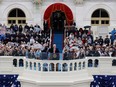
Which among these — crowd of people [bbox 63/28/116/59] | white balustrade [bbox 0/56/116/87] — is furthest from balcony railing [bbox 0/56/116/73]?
crowd of people [bbox 63/28/116/59]

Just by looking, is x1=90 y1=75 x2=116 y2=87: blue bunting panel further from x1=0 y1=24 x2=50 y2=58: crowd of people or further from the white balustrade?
x1=0 y1=24 x2=50 y2=58: crowd of people

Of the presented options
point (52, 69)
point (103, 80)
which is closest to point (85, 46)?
point (103, 80)

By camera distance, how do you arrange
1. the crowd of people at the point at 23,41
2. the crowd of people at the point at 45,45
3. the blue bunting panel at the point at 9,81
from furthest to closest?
the blue bunting panel at the point at 9,81, the crowd of people at the point at 23,41, the crowd of people at the point at 45,45

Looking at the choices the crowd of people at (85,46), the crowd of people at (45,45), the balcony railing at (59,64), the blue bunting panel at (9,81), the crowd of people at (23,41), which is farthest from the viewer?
the blue bunting panel at (9,81)

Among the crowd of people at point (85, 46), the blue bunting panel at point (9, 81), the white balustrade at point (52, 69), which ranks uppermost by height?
the crowd of people at point (85, 46)

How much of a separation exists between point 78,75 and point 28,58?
11.0ft

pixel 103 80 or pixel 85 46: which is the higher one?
pixel 85 46

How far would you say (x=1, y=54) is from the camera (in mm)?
36094

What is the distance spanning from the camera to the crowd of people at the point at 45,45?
33.6m

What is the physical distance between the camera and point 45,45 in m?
37.3

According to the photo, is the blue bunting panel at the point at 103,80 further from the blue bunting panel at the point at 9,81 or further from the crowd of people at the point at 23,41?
the blue bunting panel at the point at 9,81

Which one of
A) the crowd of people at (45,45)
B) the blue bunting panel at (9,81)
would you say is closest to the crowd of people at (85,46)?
the crowd of people at (45,45)

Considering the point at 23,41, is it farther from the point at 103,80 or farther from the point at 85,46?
the point at 103,80

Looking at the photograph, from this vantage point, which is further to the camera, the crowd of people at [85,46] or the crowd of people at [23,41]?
the crowd of people at [23,41]
